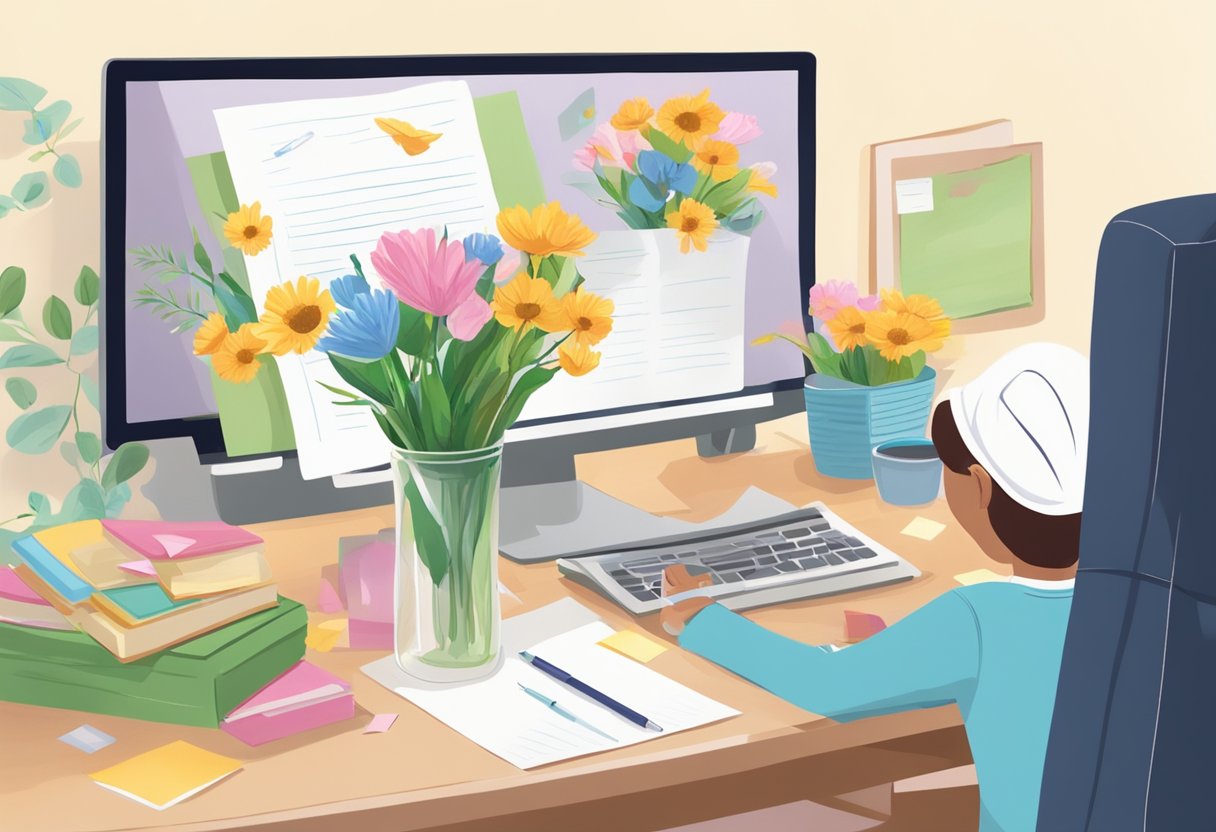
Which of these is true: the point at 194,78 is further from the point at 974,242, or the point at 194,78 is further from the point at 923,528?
the point at 974,242

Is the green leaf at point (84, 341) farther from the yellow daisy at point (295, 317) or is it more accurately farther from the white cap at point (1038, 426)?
the white cap at point (1038, 426)

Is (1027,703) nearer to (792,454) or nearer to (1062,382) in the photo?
(1062,382)

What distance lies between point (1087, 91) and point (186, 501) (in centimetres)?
148

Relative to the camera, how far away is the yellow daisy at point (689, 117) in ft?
4.85

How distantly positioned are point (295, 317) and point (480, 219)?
381 mm

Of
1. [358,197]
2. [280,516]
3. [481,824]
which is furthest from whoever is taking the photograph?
[280,516]

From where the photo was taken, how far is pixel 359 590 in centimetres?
119

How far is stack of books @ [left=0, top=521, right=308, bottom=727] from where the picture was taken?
1.00m

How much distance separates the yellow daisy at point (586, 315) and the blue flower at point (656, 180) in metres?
0.43

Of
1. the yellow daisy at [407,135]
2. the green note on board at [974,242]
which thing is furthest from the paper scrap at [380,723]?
the green note on board at [974,242]

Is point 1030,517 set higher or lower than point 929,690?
higher

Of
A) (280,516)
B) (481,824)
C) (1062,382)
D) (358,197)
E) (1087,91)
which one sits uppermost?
(1087,91)

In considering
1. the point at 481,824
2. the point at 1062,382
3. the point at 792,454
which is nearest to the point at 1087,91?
the point at 792,454

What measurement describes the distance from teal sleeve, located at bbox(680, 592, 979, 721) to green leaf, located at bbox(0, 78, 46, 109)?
96 cm
